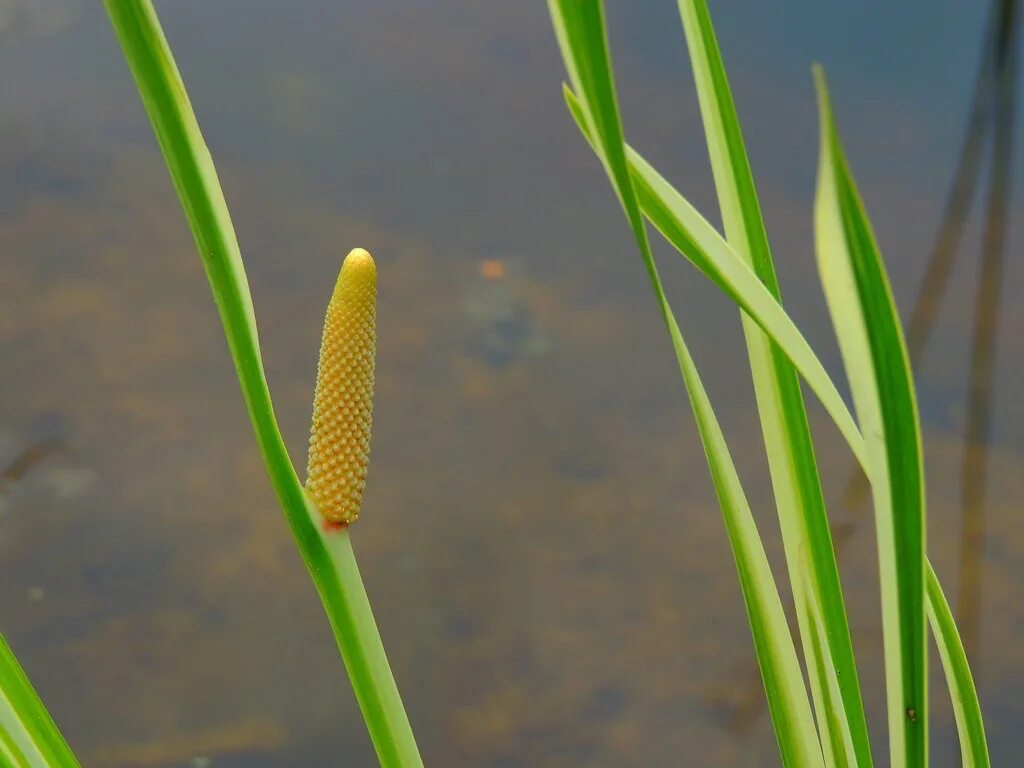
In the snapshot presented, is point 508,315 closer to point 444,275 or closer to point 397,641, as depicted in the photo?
point 444,275

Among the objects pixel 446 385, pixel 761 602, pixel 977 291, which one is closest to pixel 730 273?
pixel 761 602

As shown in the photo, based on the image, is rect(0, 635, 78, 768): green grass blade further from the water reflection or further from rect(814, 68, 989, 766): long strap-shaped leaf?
the water reflection

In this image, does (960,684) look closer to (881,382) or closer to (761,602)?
(761,602)

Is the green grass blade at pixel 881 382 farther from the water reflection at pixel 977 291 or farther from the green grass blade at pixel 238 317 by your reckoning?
the water reflection at pixel 977 291

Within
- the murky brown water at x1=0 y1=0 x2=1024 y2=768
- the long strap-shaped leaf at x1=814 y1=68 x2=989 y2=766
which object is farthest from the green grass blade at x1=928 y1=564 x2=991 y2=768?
the murky brown water at x1=0 y1=0 x2=1024 y2=768

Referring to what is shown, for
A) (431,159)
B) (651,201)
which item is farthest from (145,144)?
(651,201)

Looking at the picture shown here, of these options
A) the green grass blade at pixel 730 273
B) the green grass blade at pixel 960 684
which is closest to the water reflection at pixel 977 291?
the green grass blade at pixel 960 684
